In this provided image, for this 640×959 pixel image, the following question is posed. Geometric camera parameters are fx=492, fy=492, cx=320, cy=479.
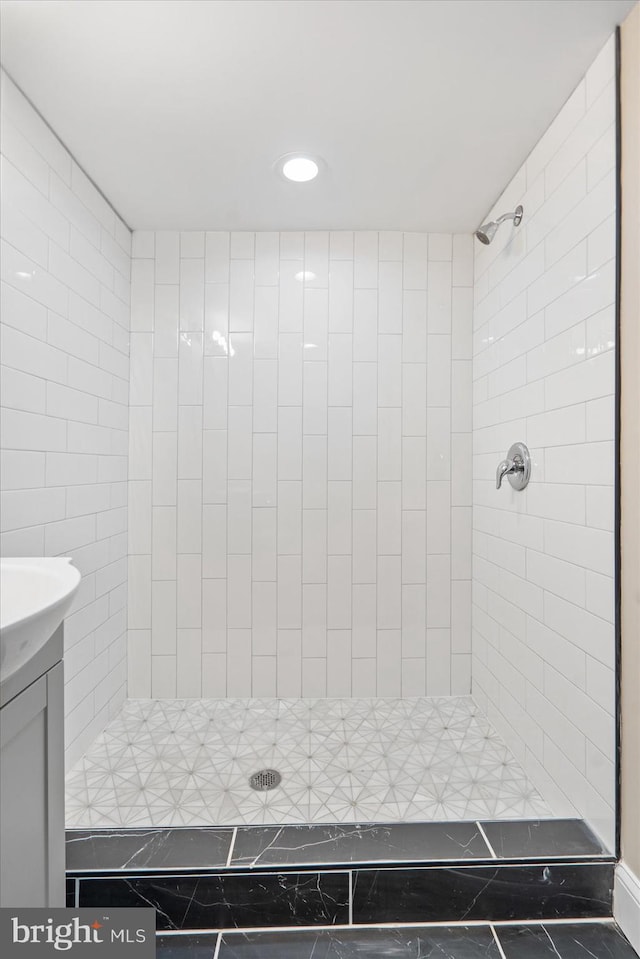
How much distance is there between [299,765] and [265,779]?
0.47ft

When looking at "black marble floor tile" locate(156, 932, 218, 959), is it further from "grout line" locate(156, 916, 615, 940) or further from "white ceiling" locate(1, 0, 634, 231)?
"white ceiling" locate(1, 0, 634, 231)

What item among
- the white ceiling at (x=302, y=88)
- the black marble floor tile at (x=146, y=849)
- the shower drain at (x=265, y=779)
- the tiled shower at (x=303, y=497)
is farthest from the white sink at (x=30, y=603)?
the white ceiling at (x=302, y=88)

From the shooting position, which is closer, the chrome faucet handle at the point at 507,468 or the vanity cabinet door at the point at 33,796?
the vanity cabinet door at the point at 33,796

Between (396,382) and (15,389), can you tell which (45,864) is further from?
(396,382)

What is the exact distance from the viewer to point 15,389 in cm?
145

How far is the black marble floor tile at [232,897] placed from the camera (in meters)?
1.26

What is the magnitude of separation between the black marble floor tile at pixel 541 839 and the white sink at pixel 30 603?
1.31 meters

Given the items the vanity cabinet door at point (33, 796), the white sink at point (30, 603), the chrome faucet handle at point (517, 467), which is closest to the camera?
the white sink at point (30, 603)

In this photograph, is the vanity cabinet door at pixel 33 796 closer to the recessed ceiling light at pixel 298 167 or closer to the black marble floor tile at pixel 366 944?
the black marble floor tile at pixel 366 944

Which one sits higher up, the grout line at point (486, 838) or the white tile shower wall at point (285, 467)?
the white tile shower wall at point (285, 467)

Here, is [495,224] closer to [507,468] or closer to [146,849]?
[507,468]

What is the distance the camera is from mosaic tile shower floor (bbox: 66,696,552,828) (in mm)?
1507

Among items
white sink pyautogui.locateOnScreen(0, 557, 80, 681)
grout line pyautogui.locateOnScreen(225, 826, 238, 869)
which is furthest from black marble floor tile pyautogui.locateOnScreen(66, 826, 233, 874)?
white sink pyautogui.locateOnScreen(0, 557, 80, 681)

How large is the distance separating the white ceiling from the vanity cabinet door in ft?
5.17
